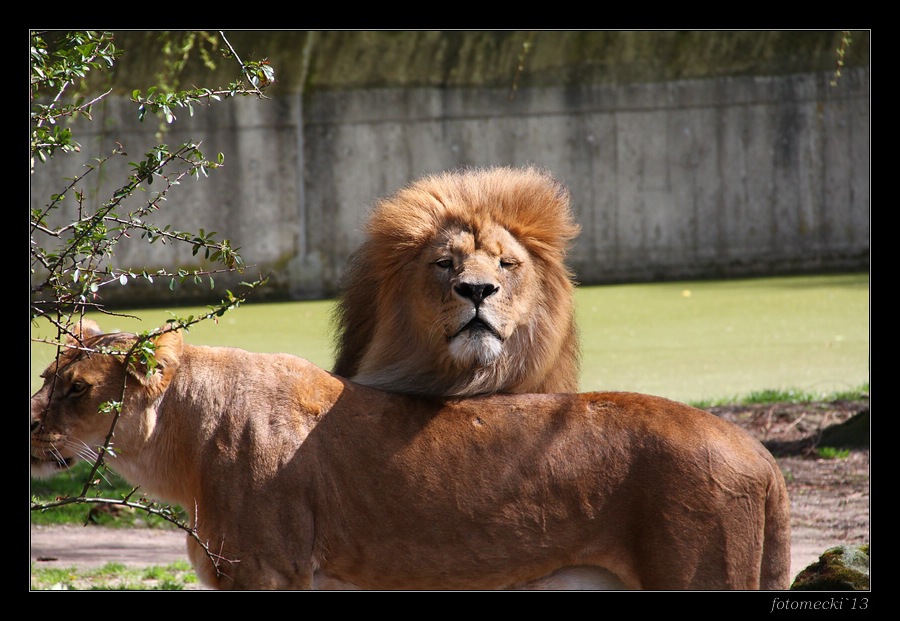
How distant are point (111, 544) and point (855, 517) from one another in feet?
13.1

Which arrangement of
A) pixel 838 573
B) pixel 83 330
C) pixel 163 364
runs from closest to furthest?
pixel 163 364 < pixel 83 330 < pixel 838 573

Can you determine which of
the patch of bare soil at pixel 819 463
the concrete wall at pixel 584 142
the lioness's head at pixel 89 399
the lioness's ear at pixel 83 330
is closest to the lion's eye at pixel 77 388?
the lioness's head at pixel 89 399

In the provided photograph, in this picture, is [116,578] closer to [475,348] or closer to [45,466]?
[45,466]

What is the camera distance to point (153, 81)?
13734mm

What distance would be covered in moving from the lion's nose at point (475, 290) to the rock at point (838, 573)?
160 cm

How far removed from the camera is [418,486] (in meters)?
3.10

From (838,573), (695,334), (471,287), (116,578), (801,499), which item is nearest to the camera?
(471,287)

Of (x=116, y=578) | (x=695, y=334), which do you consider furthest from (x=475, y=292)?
(x=695, y=334)

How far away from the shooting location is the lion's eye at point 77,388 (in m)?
3.05

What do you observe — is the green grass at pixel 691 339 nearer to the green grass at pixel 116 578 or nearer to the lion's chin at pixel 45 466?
the green grass at pixel 116 578

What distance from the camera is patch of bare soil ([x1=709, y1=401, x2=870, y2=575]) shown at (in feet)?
18.8

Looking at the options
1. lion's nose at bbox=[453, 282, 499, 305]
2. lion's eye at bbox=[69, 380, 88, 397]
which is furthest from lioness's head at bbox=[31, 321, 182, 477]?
lion's nose at bbox=[453, 282, 499, 305]

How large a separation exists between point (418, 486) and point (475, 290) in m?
0.68

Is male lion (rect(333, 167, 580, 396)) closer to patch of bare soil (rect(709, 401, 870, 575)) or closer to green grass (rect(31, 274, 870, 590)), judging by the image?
patch of bare soil (rect(709, 401, 870, 575))
